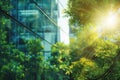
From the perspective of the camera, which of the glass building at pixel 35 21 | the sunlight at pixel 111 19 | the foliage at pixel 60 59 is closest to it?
the sunlight at pixel 111 19

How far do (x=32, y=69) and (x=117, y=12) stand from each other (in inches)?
409

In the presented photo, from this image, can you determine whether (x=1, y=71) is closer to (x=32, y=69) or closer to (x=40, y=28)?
(x=32, y=69)

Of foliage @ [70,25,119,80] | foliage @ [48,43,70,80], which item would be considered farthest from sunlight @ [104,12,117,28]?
foliage @ [48,43,70,80]

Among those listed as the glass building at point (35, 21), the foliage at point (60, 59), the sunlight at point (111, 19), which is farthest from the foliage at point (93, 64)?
the glass building at point (35, 21)

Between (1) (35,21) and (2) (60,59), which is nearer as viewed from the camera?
(2) (60,59)

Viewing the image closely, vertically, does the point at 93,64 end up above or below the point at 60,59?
above

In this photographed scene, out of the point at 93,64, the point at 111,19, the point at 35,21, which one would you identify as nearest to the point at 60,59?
the point at 35,21

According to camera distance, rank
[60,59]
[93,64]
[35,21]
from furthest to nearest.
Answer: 1. [35,21]
2. [60,59]
3. [93,64]

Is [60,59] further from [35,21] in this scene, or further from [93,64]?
[93,64]

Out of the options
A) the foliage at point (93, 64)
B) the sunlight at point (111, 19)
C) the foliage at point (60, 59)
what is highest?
the sunlight at point (111, 19)

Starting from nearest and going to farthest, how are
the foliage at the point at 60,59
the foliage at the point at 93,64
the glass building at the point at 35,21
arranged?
the foliage at the point at 93,64, the foliage at the point at 60,59, the glass building at the point at 35,21

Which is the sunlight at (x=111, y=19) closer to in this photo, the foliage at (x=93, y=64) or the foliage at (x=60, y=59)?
the foliage at (x=93, y=64)

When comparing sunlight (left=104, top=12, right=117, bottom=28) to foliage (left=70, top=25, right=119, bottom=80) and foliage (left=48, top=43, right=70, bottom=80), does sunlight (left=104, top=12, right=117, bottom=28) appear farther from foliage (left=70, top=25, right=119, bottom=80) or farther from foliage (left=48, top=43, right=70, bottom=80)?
foliage (left=48, top=43, right=70, bottom=80)

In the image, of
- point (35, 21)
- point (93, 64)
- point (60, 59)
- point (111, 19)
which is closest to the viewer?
point (111, 19)
